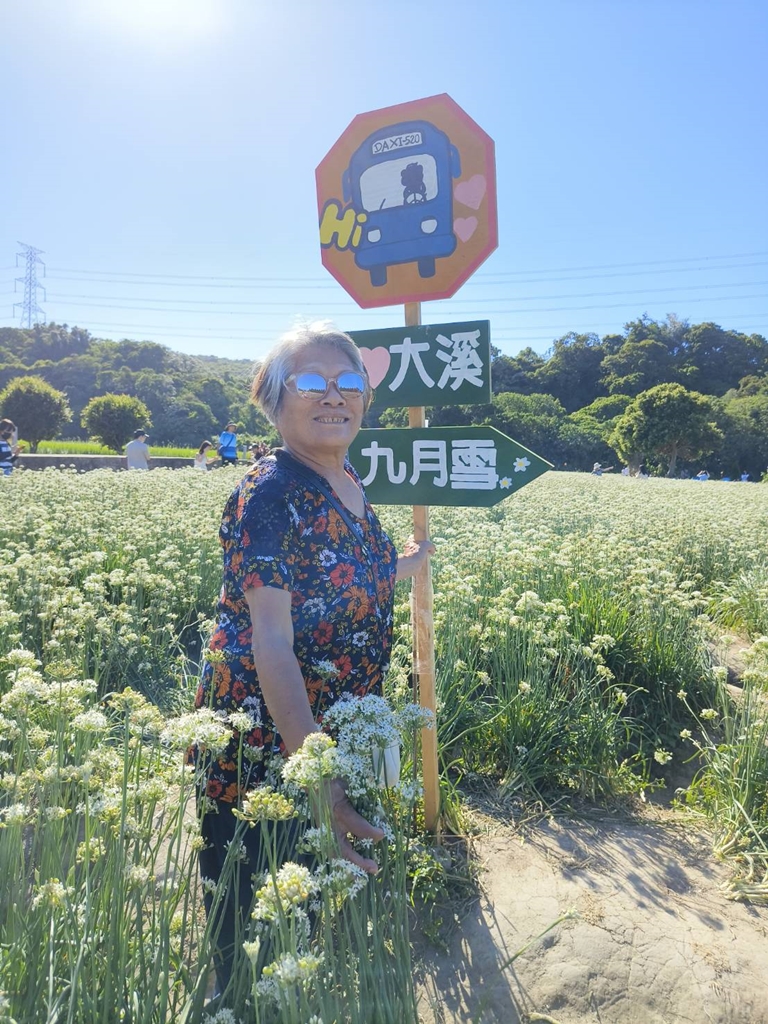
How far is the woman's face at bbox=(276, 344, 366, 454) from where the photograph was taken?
1744 millimetres

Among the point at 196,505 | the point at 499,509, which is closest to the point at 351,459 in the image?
the point at 196,505

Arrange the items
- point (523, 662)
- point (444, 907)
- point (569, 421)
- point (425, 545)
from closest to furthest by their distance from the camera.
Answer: point (444, 907) < point (425, 545) < point (523, 662) < point (569, 421)

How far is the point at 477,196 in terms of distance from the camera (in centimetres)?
226

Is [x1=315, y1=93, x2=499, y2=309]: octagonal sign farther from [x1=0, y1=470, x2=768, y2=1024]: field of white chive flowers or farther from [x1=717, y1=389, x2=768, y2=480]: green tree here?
[x1=717, y1=389, x2=768, y2=480]: green tree

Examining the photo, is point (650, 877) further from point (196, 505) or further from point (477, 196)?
point (196, 505)

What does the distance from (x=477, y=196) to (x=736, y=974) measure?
267 centimetres

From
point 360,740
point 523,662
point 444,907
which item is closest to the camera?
point 360,740

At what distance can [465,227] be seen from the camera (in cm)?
228

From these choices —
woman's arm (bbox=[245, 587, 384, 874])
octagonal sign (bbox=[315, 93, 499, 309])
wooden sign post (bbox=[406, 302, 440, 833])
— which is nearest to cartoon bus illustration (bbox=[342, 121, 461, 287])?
octagonal sign (bbox=[315, 93, 499, 309])

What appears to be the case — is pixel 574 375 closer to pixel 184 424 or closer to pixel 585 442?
pixel 585 442

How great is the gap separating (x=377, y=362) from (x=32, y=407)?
34.6 metres

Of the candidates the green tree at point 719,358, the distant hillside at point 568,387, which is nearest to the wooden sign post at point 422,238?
the distant hillside at point 568,387

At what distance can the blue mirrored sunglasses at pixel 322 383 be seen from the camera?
5.64ft

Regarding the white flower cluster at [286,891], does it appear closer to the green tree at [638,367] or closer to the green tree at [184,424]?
the green tree at [184,424]
